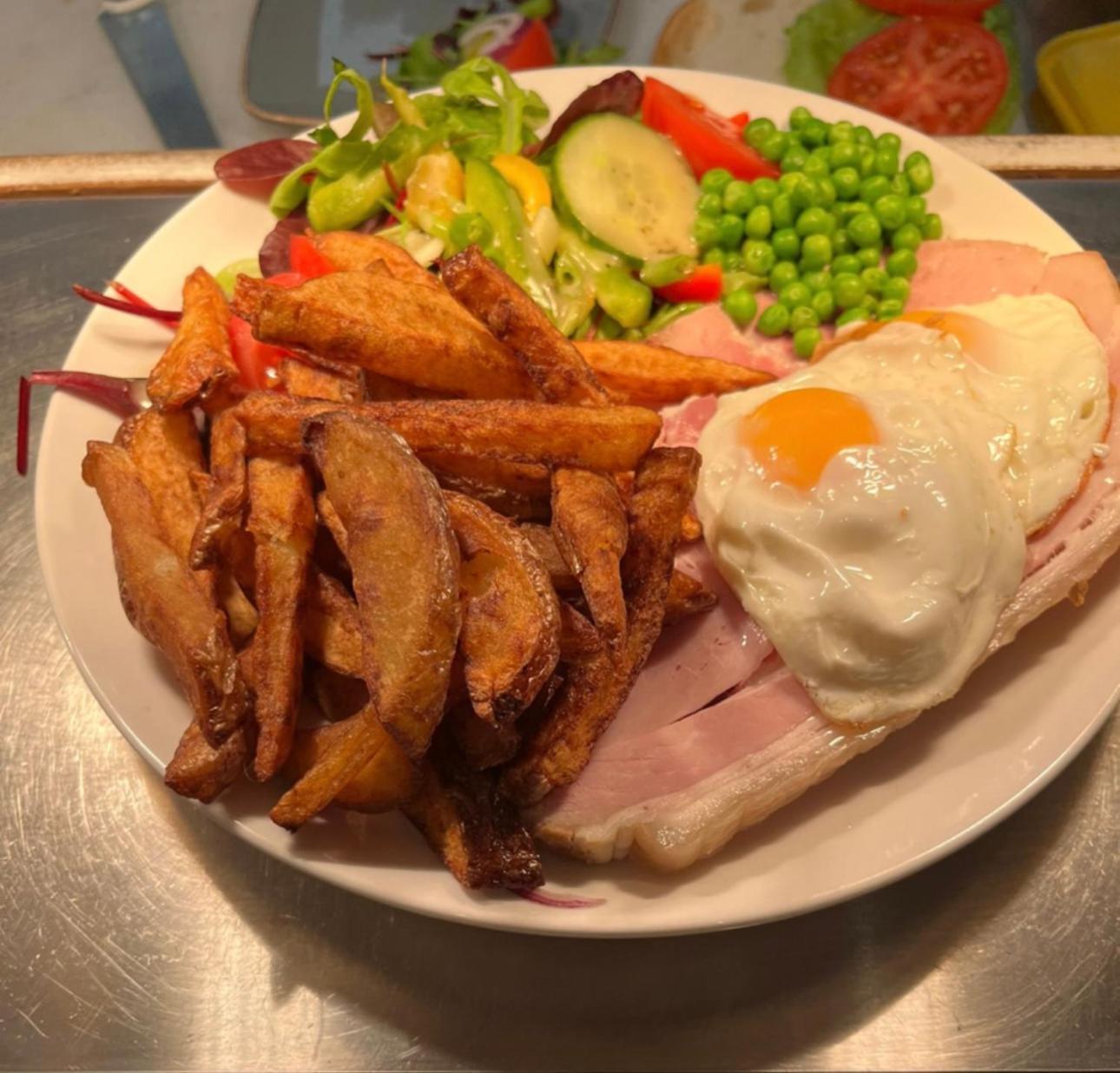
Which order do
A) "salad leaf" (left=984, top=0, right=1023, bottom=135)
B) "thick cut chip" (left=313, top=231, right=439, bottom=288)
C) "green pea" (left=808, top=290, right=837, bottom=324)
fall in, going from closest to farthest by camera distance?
"thick cut chip" (left=313, top=231, right=439, bottom=288) → "green pea" (left=808, top=290, right=837, bottom=324) → "salad leaf" (left=984, top=0, right=1023, bottom=135)

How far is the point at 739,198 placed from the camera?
3115 mm

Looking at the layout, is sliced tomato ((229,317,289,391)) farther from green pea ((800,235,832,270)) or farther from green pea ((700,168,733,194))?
green pea ((800,235,832,270))

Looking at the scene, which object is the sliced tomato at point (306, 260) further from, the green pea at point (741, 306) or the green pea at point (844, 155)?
the green pea at point (844, 155)

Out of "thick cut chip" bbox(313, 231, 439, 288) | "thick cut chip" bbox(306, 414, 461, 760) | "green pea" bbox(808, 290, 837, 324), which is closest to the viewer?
"thick cut chip" bbox(306, 414, 461, 760)

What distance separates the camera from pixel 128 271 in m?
2.93

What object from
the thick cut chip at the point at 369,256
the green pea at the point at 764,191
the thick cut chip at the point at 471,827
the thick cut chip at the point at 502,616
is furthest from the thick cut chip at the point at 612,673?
the green pea at the point at 764,191

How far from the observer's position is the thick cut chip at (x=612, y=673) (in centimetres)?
191

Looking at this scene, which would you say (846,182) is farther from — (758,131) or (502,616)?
(502,616)

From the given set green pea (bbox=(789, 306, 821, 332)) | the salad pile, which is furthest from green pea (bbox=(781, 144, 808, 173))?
green pea (bbox=(789, 306, 821, 332))

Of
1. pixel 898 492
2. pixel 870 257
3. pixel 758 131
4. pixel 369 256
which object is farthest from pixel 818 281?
pixel 369 256

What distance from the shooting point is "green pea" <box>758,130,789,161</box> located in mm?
3189

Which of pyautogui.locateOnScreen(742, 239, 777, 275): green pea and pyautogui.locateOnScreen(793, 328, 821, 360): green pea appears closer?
pyautogui.locateOnScreen(793, 328, 821, 360): green pea

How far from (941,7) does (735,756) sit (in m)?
4.65

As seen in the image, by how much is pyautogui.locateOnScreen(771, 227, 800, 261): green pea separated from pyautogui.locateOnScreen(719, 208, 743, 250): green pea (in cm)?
12
